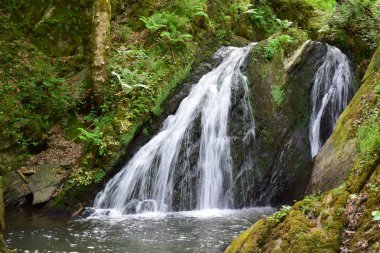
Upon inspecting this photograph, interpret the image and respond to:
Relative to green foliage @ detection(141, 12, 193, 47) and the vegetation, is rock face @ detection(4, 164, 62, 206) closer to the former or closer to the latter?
the vegetation

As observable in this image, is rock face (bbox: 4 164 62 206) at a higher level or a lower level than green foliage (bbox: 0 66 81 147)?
lower

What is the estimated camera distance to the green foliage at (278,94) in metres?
10.8

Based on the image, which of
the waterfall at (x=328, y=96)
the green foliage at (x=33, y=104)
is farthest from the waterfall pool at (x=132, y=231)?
the waterfall at (x=328, y=96)

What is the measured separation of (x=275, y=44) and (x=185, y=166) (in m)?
4.68

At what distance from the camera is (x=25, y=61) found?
1188cm

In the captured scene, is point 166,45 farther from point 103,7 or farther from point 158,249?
point 158,249

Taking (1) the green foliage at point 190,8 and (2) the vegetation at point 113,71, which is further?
(1) the green foliage at point 190,8

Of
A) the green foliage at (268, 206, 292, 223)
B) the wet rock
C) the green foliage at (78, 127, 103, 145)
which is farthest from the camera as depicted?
the green foliage at (78, 127, 103, 145)

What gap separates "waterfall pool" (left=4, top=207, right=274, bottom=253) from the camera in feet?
21.4

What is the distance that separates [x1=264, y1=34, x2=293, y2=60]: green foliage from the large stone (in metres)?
6.73

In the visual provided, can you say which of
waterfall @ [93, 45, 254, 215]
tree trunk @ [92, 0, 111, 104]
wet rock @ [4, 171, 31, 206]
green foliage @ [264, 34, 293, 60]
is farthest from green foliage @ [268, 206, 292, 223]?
tree trunk @ [92, 0, 111, 104]

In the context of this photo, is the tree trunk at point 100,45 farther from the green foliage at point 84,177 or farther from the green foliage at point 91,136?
the green foliage at point 84,177

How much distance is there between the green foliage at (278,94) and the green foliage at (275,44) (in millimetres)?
1037

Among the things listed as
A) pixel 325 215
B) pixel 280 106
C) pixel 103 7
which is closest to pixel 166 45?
pixel 103 7
